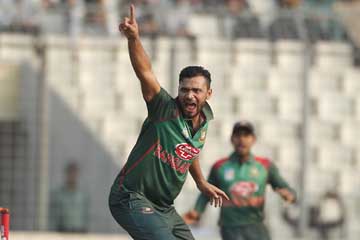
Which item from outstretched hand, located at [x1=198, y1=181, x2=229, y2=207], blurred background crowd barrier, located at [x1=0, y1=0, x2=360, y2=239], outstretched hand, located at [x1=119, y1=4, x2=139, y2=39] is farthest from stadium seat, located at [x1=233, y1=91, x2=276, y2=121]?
outstretched hand, located at [x1=119, y1=4, x2=139, y2=39]

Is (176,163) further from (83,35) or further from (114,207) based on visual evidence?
(83,35)

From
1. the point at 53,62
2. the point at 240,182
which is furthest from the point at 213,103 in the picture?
the point at 240,182

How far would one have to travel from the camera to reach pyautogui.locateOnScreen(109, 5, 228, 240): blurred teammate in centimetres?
946

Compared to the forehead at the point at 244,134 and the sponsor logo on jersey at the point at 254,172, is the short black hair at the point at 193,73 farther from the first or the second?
the sponsor logo on jersey at the point at 254,172

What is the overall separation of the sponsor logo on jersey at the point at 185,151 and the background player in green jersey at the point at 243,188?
3986mm

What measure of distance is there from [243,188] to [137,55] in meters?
4.78

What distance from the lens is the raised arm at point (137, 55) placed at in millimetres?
9031

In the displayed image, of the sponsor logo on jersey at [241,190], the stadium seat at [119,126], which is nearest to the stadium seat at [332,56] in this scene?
the stadium seat at [119,126]

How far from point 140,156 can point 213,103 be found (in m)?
10.2

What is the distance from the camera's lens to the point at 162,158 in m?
9.51

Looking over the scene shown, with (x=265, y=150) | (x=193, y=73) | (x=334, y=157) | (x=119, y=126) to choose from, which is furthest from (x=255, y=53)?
(x=193, y=73)

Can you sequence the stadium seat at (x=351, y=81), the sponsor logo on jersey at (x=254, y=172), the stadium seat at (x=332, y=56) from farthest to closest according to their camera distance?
the stadium seat at (x=351, y=81), the stadium seat at (x=332, y=56), the sponsor logo on jersey at (x=254, y=172)

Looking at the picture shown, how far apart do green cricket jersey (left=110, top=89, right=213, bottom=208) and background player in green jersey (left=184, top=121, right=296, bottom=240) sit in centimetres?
399

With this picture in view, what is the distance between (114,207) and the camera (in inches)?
382
